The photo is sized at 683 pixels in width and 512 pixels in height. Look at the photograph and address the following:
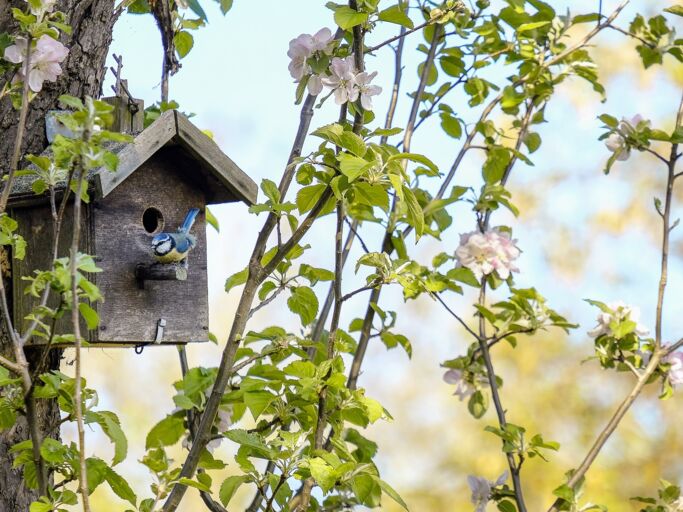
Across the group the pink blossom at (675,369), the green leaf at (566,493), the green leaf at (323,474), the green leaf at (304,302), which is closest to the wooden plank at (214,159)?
the green leaf at (304,302)

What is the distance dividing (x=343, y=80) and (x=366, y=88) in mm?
40

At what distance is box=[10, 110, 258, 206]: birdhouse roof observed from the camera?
1632 millimetres

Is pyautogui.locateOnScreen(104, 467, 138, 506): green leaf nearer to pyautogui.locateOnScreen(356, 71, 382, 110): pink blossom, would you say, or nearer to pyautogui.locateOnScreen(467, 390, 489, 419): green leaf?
pyautogui.locateOnScreen(356, 71, 382, 110): pink blossom

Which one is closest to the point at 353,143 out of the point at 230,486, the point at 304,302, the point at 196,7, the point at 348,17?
the point at 348,17

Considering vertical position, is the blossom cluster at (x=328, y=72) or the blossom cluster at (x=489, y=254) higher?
the blossom cluster at (x=489, y=254)

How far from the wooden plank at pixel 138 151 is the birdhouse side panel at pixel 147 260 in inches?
2.4

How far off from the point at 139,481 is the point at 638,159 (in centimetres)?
493

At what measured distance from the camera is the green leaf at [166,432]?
6.40ft

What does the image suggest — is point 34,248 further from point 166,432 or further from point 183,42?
point 183,42

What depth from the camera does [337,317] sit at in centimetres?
164

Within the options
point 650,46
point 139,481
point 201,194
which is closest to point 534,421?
point 139,481

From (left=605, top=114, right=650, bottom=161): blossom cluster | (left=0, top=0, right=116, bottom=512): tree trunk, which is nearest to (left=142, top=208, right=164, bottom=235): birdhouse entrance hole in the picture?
(left=0, top=0, right=116, bottom=512): tree trunk

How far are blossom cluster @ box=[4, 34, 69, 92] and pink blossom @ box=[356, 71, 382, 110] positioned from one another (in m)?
0.46

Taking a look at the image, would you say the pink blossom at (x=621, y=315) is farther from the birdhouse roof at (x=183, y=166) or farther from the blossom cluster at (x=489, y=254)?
the birdhouse roof at (x=183, y=166)
